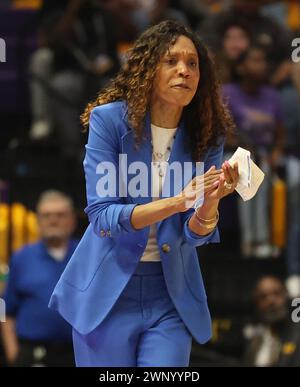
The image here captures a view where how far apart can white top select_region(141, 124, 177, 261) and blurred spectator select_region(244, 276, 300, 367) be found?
2.26m

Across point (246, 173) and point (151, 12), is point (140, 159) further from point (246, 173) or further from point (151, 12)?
point (151, 12)

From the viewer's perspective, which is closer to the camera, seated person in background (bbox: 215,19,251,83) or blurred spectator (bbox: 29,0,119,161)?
seated person in background (bbox: 215,19,251,83)

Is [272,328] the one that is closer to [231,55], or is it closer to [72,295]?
[231,55]

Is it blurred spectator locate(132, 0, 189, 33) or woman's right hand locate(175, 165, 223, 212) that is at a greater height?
blurred spectator locate(132, 0, 189, 33)

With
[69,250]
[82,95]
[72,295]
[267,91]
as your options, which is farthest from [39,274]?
[72,295]

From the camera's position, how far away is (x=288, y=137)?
6.79 metres

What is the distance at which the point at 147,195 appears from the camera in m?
3.53

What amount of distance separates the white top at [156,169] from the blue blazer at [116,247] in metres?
0.02

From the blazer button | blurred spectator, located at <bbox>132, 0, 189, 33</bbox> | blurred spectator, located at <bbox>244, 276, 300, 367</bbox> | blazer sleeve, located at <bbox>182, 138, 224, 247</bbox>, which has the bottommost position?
blurred spectator, located at <bbox>244, 276, 300, 367</bbox>

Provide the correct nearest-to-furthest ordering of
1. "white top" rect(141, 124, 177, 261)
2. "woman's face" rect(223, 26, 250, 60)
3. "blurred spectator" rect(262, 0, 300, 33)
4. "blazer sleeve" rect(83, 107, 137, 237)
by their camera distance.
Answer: "blazer sleeve" rect(83, 107, 137, 237), "white top" rect(141, 124, 177, 261), "woman's face" rect(223, 26, 250, 60), "blurred spectator" rect(262, 0, 300, 33)

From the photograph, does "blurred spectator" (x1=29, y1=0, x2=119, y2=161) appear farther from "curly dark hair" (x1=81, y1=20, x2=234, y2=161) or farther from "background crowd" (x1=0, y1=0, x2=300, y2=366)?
"curly dark hair" (x1=81, y1=20, x2=234, y2=161)

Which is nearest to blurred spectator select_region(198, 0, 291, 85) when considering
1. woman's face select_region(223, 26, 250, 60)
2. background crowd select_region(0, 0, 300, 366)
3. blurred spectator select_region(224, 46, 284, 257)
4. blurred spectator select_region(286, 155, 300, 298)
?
background crowd select_region(0, 0, 300, 366)

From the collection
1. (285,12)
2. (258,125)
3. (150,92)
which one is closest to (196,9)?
(285,12)

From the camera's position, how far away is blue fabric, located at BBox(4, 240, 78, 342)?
18.9 ft
